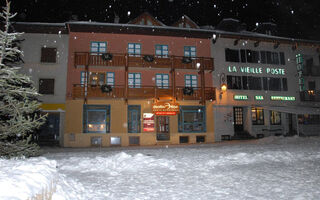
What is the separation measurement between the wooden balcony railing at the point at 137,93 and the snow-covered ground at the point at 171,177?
8.91m

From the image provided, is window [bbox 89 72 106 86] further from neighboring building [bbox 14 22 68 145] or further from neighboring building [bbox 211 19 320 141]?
neighboring building [bbox 211 19 320 141]

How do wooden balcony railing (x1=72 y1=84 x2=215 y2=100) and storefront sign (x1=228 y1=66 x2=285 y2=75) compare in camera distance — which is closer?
wooden balcony railing (x1=72 y1=84 x2=215 y2=100)

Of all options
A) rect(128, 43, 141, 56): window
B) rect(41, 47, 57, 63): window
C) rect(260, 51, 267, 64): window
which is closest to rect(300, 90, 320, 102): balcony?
rect(260, 51, 267, 64): window

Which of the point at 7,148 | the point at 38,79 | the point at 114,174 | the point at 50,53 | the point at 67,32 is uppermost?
the point at 67,32

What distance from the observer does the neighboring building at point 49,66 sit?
60.2ft

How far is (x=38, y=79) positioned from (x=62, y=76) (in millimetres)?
1959

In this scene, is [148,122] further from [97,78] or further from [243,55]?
[243,55]

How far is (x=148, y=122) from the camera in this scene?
62.6 feet

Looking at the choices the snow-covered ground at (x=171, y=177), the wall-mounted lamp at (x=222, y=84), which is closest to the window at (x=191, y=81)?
the wall-mounted lamp at (x=222, y=84)

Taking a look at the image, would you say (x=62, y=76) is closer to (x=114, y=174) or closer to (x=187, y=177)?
(x=114, y=174)

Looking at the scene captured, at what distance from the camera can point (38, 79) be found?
1861 cm

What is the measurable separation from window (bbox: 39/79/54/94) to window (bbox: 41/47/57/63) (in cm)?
171

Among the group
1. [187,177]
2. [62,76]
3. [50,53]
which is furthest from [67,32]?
[187,177]

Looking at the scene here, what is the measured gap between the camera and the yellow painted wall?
17750 millimetres
